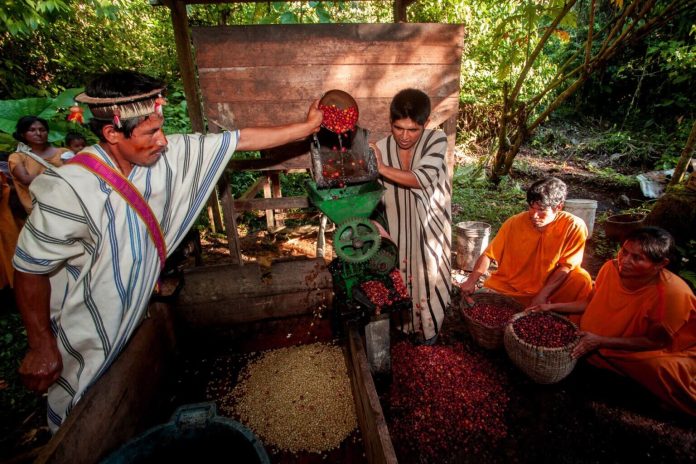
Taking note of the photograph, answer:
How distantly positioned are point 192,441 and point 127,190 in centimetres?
126

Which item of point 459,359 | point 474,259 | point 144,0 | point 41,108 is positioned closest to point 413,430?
point 459,359

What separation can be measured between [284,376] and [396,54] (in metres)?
2.81

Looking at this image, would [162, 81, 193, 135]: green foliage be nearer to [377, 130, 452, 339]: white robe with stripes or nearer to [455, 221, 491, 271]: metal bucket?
[377, 130, 452, 339]: white robe with stripes

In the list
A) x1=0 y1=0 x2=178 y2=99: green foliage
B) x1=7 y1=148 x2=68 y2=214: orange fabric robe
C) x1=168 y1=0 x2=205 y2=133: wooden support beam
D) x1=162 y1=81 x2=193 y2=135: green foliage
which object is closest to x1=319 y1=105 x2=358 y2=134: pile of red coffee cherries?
x1=168 y1=0 x2=205 y2=133: wooden support beam

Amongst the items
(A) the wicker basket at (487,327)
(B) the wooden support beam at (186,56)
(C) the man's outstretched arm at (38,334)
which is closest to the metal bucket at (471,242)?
(A) the wicker basket at (487,327)

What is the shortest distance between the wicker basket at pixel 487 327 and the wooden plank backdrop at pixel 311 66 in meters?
1.96

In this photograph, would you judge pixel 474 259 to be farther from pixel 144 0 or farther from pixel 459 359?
pixel 144 0

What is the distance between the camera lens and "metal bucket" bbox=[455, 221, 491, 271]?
14.1 feet

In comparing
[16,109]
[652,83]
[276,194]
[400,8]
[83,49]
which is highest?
[83,49]

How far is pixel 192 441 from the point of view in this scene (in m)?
1.58

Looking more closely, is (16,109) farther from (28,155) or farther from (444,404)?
(444,404)

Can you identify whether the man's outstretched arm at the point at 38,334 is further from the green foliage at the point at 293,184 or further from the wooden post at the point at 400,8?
the green foliage at the point at 293,184

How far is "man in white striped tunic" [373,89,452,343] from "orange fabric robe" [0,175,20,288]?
4.12 metres

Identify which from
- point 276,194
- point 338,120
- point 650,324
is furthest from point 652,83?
point 338,120
